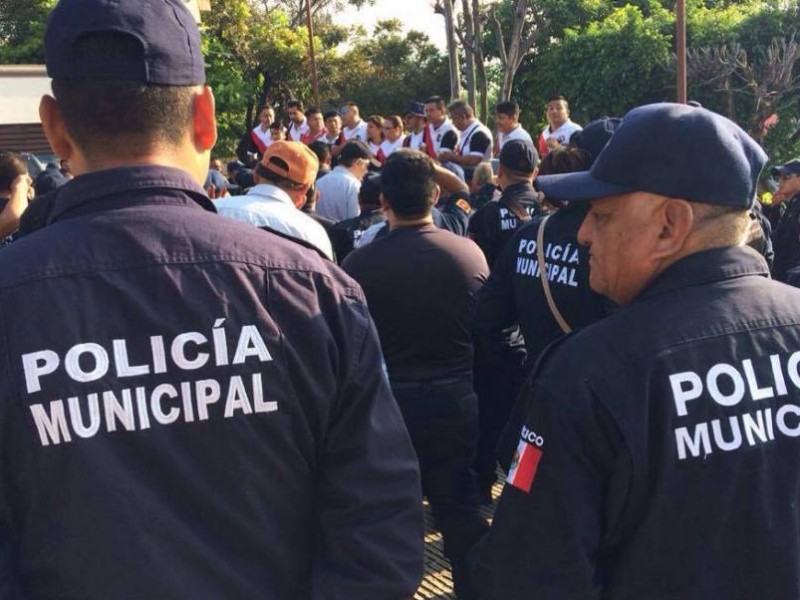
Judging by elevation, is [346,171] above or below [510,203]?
above

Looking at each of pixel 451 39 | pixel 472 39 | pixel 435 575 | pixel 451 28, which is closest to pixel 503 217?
pixel 435 575

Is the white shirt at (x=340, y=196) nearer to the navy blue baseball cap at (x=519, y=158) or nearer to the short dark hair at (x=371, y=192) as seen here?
the short dark hair at (x=371, y=192)

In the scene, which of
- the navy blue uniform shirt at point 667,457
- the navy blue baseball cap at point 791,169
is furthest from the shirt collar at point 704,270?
the navy blue baseball cap at point 791,169

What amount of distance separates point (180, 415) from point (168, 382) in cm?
→ 6

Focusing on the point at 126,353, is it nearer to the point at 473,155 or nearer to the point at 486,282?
the point at 486,282

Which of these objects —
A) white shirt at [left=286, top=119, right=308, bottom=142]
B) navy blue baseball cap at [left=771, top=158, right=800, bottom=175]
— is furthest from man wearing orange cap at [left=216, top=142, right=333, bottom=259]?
white shirt at [left=286, top=119, right=308, bottom=142]

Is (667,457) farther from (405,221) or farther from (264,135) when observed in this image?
(264,135)

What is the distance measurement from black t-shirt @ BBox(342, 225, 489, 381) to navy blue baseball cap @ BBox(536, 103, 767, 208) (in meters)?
1.97

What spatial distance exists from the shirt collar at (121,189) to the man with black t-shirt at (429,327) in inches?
87.5

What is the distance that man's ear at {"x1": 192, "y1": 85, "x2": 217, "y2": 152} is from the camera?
1.64 m

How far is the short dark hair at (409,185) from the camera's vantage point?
3789 mm

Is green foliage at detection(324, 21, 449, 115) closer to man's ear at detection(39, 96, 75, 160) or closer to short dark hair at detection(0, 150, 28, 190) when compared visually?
short dark hair at detection(0, 150, 28, 190)

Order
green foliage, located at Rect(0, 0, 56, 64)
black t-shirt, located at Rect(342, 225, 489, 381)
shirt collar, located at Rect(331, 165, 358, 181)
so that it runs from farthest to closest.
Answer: green foliage, located at Rect(0, 0, 56, 64) → shirt collar, located at Rect(331, 165, 358, 181) → black t-shirt, located at Rect(342, 225, 489, 381)

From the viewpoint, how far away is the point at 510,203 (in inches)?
195
